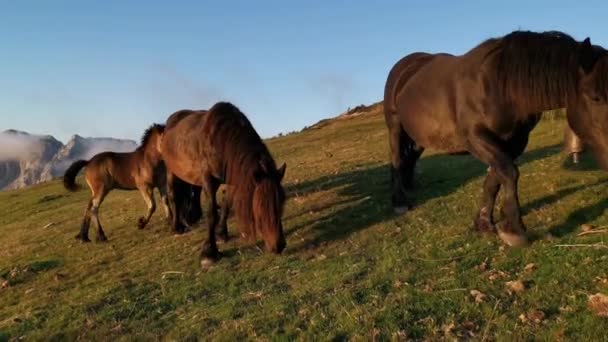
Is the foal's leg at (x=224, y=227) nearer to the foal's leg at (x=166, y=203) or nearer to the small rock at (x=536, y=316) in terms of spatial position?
the foal's leg at (x=166, y=203)

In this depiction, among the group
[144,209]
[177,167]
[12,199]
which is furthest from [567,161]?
[12,199]

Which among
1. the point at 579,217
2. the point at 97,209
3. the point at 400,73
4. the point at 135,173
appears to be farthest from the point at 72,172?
the point at 579,217

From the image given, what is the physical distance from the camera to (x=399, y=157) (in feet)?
33.3

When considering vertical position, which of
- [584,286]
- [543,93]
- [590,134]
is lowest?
[584,286]

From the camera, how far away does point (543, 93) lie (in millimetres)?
6070

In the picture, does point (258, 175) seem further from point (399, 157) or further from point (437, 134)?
point (399, 157)

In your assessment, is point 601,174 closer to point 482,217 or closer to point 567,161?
point 567,161

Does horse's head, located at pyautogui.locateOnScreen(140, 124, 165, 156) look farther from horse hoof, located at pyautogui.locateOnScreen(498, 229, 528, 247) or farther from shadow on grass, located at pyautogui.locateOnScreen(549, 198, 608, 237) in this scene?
shadow on grass, located at pyautogui.locateOnScreen(549, 198, 608, 237)

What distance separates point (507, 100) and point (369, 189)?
618 centimetres

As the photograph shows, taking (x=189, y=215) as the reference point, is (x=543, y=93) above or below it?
above

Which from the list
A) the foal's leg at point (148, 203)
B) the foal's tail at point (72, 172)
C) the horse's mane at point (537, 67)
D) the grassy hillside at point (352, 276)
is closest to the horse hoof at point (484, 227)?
the grassy hillside at point (352, 276)

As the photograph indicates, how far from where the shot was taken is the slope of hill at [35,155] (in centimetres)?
11831

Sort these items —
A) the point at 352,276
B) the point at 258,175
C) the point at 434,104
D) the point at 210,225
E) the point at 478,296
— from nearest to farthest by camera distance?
the point at 478,296
the point at 352,276
the point at 258,175
the point at 434,104
the point at 210,225

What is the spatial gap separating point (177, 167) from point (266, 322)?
5.89 metres
